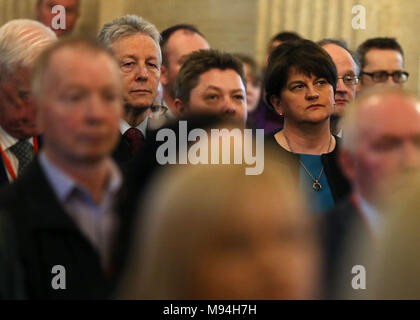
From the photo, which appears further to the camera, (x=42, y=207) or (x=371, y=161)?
(x=371, y=161)

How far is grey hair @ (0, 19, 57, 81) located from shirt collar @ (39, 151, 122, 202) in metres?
0.53

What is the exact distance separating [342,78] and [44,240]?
1.97 metres

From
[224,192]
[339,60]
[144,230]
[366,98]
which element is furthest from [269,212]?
[339,60]

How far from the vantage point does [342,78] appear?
140 inches

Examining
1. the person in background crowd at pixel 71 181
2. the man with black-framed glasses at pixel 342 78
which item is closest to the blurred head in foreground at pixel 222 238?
the person in background crowd at pixel 71 181

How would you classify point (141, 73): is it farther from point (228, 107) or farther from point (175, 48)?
point (175, 48)

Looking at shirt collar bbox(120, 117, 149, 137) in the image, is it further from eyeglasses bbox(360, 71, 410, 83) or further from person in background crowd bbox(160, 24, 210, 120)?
eyeglasses bbox(360, 71, 410, 83)

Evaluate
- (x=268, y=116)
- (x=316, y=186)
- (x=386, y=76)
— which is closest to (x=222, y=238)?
(x=316, y=186)

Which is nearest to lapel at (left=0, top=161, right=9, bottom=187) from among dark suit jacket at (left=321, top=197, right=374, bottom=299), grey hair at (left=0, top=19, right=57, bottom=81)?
grey hair at (left=0, top=19, right=57, bottom=81)

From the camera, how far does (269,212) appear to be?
1437 mm

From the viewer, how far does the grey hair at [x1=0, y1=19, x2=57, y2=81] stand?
7.75ft

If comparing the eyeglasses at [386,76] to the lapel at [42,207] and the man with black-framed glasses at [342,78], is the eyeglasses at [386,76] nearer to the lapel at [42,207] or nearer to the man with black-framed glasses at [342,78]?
the man with black-framed glasses at [342,78]

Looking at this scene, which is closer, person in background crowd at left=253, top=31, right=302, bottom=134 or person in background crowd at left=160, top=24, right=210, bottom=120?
person in background crowd at left=160, top=24, right=210, bottom=120

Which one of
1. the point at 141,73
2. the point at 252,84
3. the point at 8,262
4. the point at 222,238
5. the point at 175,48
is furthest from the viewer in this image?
the point at 252,84
